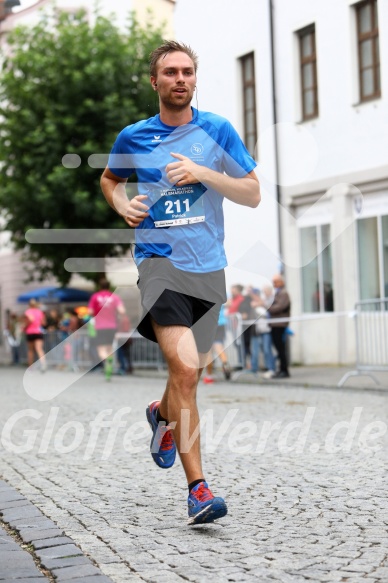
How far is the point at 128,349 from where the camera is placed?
22688mm

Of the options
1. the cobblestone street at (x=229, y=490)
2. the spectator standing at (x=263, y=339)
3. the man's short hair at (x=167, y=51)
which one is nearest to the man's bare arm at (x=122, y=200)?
the man's short hair at (x=167, y=51)

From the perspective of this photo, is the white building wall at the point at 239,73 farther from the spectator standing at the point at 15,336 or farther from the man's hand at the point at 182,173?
the man's hand at the point at 182,173

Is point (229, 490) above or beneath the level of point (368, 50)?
beneath

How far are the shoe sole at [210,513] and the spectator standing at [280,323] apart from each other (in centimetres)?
1391

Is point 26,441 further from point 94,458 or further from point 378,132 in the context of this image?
point 378,132

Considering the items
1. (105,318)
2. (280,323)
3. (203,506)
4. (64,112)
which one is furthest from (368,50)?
(203,506)

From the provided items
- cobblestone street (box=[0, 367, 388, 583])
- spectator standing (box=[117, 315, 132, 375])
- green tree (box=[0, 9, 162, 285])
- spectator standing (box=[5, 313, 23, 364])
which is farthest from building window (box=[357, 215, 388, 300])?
spectator standing (box=[5, 313, 23, 364])

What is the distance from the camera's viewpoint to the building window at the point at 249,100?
76.7ft

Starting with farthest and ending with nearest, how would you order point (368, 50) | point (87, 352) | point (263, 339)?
point (87, 352) < point (368, 50) < point (263, 339)

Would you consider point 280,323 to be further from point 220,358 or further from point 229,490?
point 229,490

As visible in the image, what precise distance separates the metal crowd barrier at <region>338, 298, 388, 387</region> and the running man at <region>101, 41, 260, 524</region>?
31.9ft

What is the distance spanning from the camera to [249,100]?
78.4 feet

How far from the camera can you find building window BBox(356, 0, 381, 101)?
66.5ft

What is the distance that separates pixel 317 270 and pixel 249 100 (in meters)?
3.78
